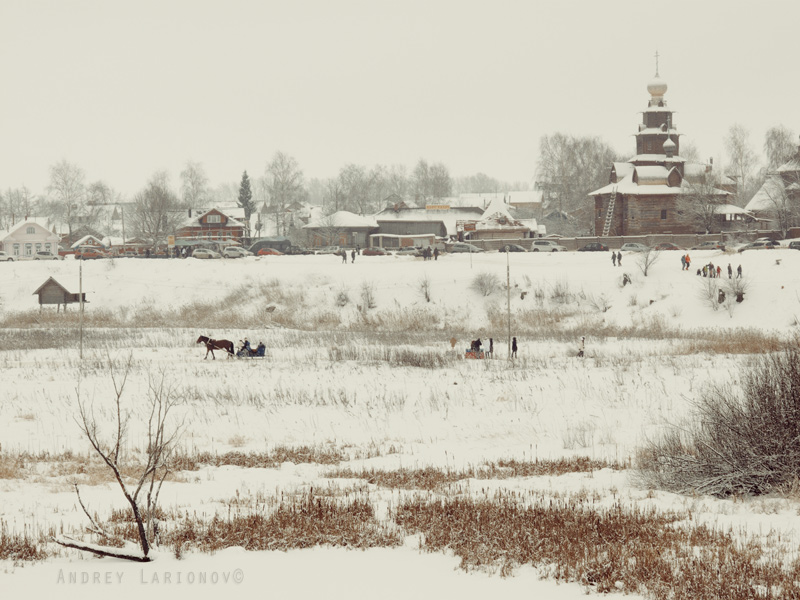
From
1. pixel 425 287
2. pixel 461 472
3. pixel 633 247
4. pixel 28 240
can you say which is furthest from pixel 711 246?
pixel 28 240

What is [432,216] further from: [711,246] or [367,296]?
[367,296]

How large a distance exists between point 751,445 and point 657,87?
3234 inches

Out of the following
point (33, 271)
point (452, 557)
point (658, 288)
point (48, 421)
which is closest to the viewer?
point (452, 557)

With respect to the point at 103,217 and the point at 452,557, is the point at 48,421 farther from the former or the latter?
the point at 103,217

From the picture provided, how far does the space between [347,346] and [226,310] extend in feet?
73.2

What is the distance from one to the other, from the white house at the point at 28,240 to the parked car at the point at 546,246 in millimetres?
62622

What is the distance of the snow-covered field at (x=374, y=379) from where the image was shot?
9.27m

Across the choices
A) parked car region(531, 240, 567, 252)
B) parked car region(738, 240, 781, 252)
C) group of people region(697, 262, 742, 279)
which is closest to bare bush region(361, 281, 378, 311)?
parked car region(531, 240, 567, 252)

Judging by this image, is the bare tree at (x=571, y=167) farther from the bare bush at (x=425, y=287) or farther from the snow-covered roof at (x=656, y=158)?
the bare bush at (x=425, y=287)

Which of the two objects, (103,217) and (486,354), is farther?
(103,217)

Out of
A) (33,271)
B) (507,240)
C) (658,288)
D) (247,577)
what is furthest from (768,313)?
(33,271)

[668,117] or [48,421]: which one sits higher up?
[668,117]

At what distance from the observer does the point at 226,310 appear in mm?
60250

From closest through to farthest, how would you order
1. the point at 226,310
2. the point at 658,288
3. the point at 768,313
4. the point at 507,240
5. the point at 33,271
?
1. the point at 768,313
2. the point at 658,288
3. the point at 226,310
4. the point at 33,271
5. the point at 507,240
